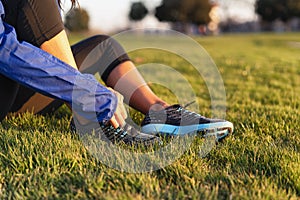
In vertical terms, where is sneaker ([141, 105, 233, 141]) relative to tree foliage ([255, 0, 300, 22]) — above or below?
above

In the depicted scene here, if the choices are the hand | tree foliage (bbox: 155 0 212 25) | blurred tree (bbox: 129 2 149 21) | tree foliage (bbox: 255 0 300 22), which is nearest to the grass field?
the hand

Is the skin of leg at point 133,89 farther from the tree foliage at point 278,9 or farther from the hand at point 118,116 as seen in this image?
the tree foliage at point 278,9

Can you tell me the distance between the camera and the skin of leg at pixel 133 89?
197 cm

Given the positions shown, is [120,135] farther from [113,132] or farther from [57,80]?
[57,80]

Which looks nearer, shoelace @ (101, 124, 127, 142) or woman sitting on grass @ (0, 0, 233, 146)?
woman sitting on grass @ (0, 0, 233, 146)

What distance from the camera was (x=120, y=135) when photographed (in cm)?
166

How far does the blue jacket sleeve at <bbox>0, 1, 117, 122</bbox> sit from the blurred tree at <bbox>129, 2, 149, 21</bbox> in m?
59.5

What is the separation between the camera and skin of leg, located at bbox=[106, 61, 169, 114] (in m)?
1.97

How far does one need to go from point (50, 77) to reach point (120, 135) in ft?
1.34

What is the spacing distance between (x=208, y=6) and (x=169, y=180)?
182 ft

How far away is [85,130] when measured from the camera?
1.69 metres

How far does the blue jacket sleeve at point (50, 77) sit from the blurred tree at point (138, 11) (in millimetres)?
59451

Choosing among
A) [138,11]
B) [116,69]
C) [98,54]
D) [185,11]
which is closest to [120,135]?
[116,69]

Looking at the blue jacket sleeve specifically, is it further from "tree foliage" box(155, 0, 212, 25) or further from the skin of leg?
"tree foliage" box(155, 0, 212, 25)
